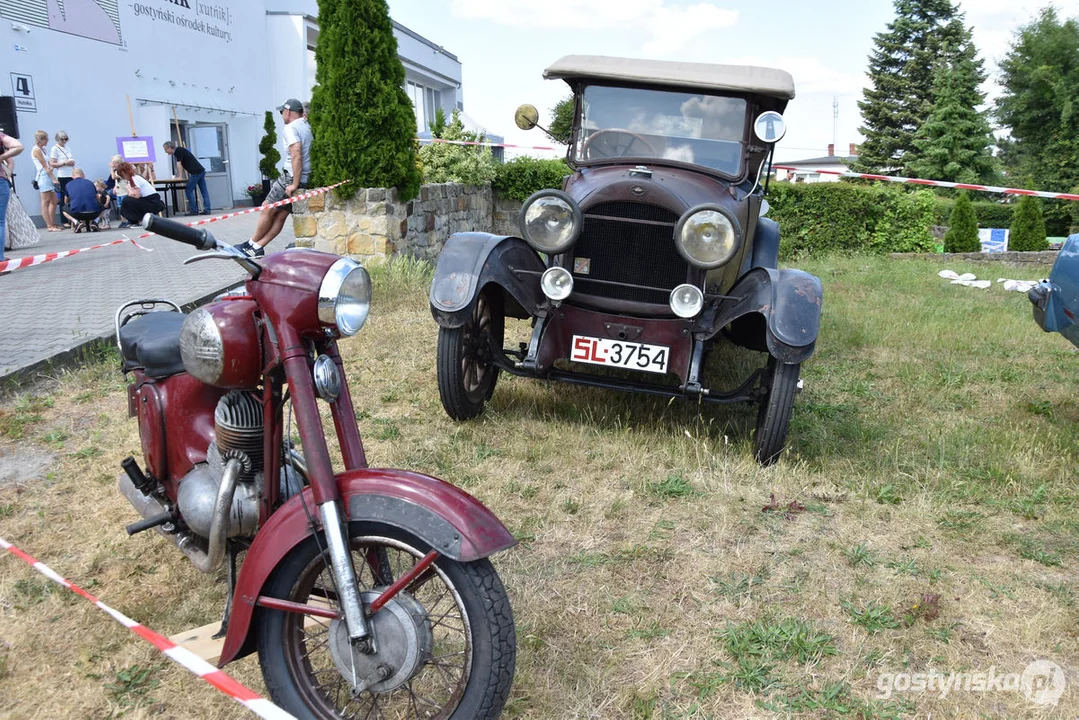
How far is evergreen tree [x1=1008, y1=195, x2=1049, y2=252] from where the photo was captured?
1709 cm

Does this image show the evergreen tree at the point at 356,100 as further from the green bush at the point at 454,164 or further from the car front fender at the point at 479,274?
the car front fender at the point at 479,274

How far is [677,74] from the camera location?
5031 mm

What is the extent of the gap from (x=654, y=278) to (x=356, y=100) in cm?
519

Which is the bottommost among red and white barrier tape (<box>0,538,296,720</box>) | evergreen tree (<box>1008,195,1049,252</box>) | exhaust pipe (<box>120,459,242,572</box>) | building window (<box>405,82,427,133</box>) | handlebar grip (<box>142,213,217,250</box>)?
evergreen tree (<box>1008,195,1049,252</box>)

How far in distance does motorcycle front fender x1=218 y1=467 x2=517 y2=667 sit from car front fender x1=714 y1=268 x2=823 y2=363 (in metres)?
2.15

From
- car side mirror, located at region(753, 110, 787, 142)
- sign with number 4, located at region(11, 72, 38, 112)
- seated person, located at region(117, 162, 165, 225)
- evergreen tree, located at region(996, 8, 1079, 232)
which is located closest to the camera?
car side mirror, located at region(753, 110, 787, 142)

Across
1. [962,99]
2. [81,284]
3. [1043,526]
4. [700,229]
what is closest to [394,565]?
[700,229]

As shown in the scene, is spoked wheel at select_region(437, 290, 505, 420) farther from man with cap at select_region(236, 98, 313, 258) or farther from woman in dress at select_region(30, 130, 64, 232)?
woman in dress at select_region(30, 130, 64, 232)

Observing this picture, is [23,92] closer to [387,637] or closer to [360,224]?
[360,224]

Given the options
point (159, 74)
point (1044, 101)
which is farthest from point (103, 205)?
point (1044, 101)

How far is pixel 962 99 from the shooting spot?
36344 mm

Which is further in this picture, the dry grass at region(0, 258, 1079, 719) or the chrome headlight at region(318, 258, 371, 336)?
the dry grass at region(0, 258, 1079, 719)

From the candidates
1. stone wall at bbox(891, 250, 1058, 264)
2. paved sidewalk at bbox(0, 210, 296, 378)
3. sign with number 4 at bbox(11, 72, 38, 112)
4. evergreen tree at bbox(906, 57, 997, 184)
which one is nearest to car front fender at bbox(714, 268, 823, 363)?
paved sidewalk at bbox(0, 210, 296, 378)

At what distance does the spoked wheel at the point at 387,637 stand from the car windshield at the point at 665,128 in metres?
3.53
